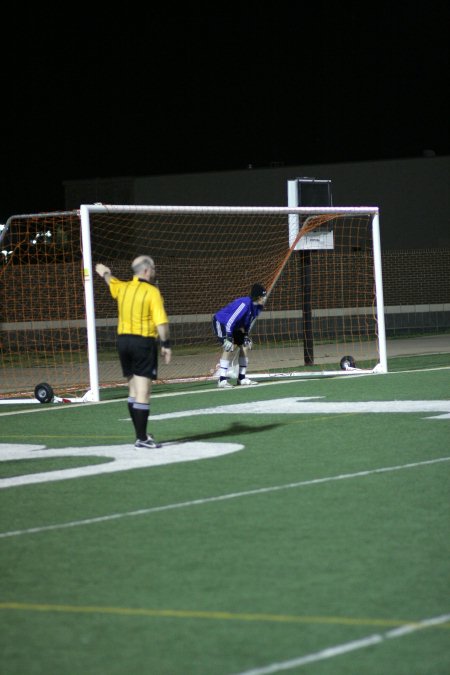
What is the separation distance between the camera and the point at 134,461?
1097cm

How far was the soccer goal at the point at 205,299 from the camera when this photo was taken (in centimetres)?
2202

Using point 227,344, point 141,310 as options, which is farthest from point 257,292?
point 141,310

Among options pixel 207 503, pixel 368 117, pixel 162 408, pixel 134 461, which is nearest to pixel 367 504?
pixel 207 503

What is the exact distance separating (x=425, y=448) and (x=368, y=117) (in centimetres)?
3883

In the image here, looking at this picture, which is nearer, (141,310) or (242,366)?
(141,310)

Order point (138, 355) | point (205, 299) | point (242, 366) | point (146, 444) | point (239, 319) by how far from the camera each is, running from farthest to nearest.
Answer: point (205, 299), point (242, 366), point (239, 319), point (146, 444), point (138, 355)

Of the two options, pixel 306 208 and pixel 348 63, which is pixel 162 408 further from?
pixel 348 63

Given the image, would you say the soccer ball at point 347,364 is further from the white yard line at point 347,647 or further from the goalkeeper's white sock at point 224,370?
the white yard line at point 347,647

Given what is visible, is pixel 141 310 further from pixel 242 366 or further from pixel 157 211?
pixel 242 366

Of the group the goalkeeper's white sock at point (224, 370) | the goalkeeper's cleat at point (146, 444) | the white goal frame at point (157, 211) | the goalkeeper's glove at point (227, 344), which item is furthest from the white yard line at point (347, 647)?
the goalkeeper's white sock at point (224, 370)

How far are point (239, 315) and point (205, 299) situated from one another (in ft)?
55.4

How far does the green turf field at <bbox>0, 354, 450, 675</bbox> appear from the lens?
17.4ft

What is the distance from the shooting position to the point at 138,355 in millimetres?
11297

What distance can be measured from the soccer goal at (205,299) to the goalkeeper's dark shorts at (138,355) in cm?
686
